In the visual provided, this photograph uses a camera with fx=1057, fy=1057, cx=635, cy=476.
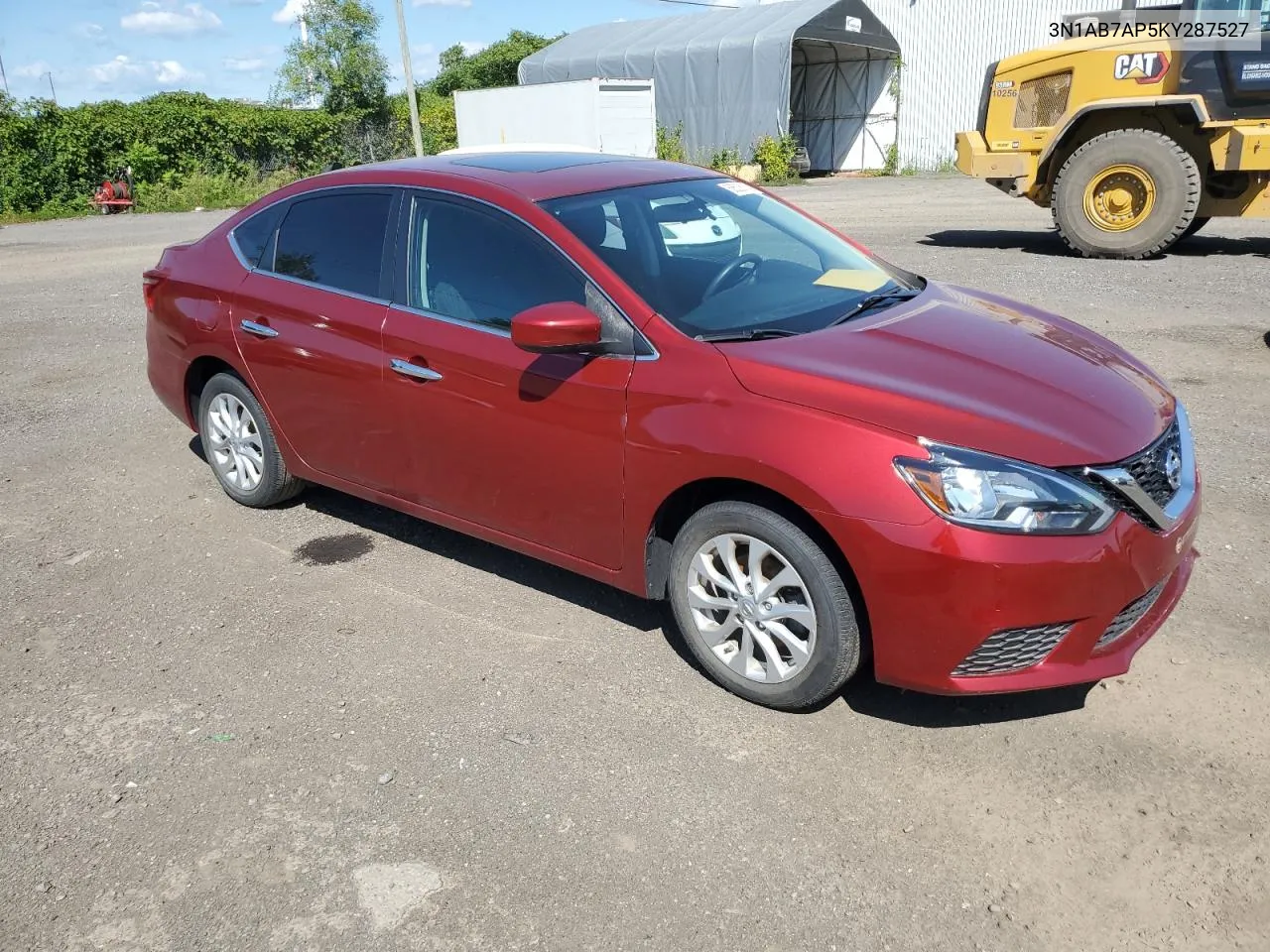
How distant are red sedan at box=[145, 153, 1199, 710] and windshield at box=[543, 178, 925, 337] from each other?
0.01m

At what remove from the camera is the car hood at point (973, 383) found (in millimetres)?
3004

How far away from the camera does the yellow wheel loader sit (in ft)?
33.6

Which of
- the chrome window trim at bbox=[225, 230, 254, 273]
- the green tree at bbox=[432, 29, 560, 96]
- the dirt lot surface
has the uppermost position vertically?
the green tree at bbox=[432, 29, 560, 96]

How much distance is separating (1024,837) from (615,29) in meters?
33.9

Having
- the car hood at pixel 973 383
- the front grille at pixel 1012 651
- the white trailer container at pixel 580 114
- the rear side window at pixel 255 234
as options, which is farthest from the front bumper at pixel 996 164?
the white trailer container at pixel 580 114

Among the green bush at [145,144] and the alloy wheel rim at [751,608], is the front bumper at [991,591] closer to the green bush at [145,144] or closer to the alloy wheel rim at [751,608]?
the alloy wheel rim at [751,608]

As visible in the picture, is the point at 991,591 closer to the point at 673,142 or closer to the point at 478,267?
the point at 478,267

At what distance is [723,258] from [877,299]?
61 centimetres

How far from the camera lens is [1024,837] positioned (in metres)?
2.83

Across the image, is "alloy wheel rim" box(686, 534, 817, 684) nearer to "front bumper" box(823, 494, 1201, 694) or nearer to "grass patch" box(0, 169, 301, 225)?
"front bumper" box(823, 494, 1201, 694)

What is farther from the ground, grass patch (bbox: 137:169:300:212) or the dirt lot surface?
grass patch (bbox: 137:169:300:212)

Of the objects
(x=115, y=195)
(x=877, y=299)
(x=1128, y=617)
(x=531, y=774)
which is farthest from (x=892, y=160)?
(x=531, y=774)

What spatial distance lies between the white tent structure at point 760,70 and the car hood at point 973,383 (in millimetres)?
25674

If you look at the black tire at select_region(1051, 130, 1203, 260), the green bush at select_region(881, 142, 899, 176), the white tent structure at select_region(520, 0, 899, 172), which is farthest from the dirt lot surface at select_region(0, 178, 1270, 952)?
the green bush at select_region(881, 142, 899, 176)
